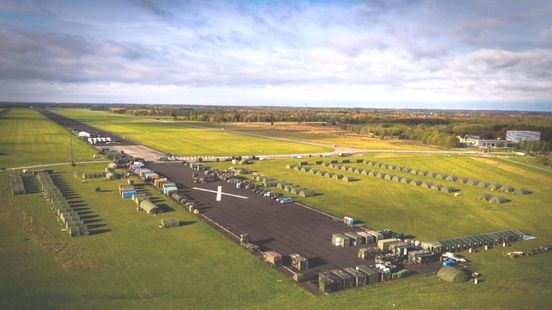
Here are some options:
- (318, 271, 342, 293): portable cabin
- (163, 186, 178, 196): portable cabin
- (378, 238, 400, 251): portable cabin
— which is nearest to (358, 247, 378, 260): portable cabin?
(378, 238, 400, 251): portable cabin

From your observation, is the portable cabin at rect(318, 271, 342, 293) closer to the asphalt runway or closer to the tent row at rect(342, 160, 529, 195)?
the asphalt runway

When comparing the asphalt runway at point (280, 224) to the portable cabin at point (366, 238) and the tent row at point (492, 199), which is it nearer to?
the portable cabin at point (366, 238)

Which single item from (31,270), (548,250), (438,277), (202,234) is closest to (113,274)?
(31,270)

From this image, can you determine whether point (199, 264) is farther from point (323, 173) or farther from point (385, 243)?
point (323, 173)

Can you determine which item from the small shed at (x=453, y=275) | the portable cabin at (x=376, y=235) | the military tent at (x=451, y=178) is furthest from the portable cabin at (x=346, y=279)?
the military tent at (x=451, y=178)

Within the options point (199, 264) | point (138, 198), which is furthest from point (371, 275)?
point (138, 198)

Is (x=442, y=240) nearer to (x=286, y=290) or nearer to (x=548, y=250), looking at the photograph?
(x=548, y=250)
